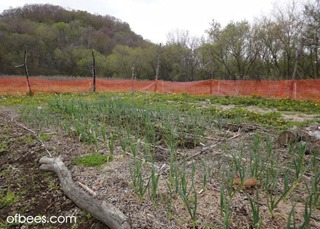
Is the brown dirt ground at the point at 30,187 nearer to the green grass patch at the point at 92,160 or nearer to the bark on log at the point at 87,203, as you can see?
the bark on log at the point at 87,203

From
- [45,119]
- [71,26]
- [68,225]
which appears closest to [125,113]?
[45,119]

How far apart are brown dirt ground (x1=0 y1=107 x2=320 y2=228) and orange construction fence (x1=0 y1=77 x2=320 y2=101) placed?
9724 mm

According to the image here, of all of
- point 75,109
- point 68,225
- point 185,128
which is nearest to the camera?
point 68,225

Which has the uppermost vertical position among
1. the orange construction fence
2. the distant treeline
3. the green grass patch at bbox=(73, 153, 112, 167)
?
the distant treeline

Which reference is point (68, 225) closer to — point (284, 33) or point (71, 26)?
point (284, 33)

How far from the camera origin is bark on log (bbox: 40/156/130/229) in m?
2.12

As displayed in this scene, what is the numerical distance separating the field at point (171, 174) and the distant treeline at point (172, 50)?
11.5 meters

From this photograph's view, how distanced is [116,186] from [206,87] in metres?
14.6

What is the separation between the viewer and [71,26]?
74.8m

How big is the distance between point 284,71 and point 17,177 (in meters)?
32.0

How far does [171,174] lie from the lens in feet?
8.45

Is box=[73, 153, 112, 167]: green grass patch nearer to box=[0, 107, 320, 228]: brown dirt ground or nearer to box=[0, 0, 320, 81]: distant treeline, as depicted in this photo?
box=[0, 107, 320, 228]: brown dirt ground

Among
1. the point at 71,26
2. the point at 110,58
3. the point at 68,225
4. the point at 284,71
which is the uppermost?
the point at 71,26

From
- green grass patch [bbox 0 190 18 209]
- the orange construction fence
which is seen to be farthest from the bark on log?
the orange construction fence
